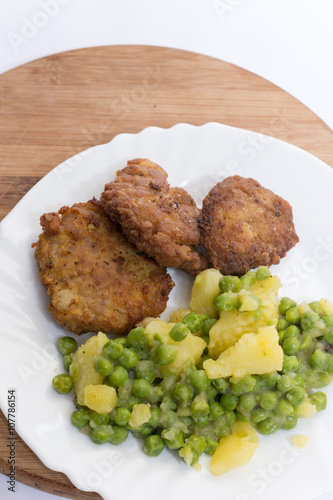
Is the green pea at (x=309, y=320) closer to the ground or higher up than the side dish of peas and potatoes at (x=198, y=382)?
higher up

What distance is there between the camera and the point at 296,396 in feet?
12.0

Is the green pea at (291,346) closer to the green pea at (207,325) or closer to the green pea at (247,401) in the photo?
the green pea at (247,401)

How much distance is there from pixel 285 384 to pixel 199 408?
0.59m

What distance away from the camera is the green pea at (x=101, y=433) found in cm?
356

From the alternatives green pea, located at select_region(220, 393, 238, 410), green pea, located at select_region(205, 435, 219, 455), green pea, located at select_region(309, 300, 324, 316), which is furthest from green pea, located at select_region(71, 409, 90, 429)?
green pea, located at select_region(309, 300, 324, 316)

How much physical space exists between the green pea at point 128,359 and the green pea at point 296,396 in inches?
41.1

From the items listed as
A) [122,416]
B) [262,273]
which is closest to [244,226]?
[262,273]

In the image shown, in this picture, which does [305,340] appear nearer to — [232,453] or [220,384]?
[220,384]

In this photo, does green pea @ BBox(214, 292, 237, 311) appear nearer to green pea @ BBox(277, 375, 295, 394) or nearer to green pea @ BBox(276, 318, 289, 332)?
green pea @ BBox(276, 318, 289, 332)

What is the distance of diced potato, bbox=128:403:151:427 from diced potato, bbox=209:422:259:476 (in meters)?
0.54

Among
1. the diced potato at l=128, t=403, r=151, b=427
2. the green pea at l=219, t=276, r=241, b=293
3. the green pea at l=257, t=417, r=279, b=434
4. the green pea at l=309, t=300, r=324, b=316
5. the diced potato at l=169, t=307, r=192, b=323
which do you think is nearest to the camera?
the diced potato at l=128, t=403, r=151, b=427

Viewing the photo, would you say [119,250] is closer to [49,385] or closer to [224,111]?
[49,385]

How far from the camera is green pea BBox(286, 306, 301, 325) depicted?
3.98 metres

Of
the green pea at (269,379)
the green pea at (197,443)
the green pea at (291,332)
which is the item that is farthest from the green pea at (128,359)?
the green pea at (291,332)
